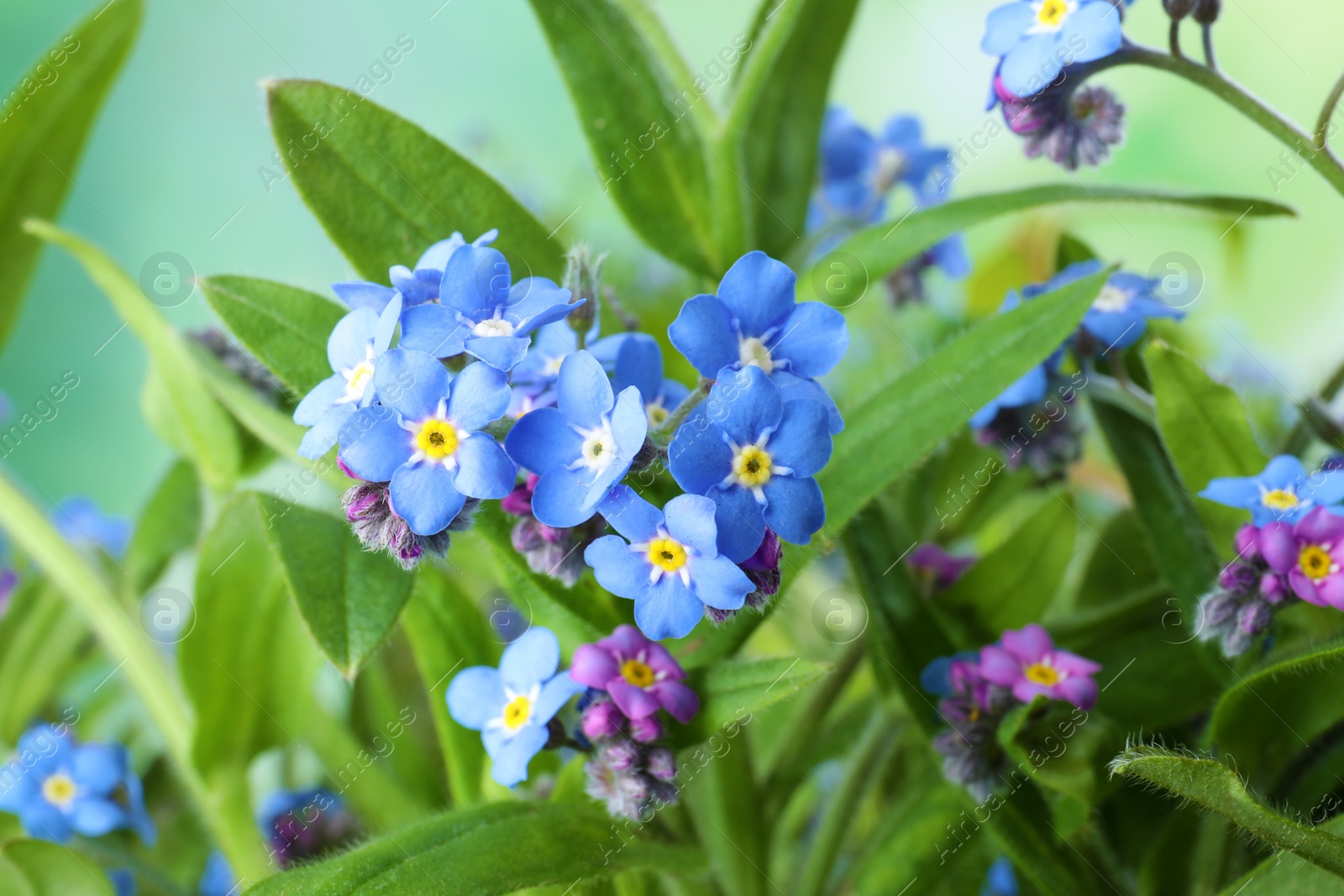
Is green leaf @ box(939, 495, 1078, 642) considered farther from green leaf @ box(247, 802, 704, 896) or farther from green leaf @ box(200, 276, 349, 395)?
green leaf @ box(200, 276, 349, 395)

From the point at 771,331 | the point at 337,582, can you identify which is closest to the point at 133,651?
the point at 337,582

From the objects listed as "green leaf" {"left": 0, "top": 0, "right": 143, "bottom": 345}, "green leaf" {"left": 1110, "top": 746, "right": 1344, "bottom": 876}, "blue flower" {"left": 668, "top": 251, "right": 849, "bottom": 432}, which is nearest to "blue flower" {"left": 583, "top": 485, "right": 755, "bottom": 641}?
"blue flower" {"left": 668, "top": 251, "right": 849, "bottom": 432}

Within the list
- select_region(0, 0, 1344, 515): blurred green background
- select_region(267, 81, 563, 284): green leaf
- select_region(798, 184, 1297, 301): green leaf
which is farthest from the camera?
select_region(0, 0, 1344, 515): blurred green background

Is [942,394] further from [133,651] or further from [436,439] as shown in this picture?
[133,651]

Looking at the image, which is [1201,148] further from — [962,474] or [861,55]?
[962,474]

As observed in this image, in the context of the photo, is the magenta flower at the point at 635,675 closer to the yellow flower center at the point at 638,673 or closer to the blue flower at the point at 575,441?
the yellow flower center at the point at 638,673
